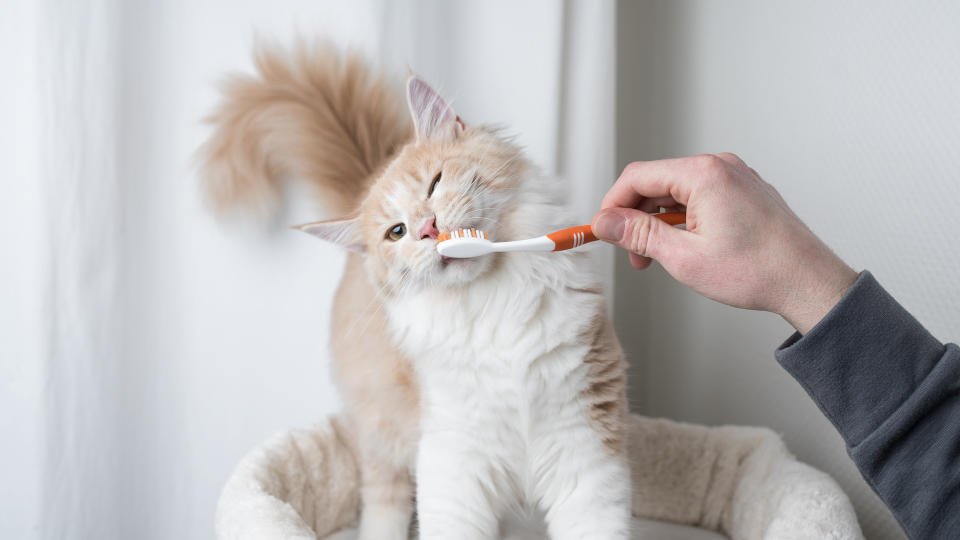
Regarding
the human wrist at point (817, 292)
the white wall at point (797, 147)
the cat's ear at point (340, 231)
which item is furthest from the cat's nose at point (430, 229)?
the white wall at point (797, 147)

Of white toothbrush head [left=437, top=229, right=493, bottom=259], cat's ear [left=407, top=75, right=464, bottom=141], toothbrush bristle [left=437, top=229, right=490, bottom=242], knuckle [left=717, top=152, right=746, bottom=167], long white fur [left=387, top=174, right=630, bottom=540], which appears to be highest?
cat's ear [left=407, top=75, right=464, bottom=141]

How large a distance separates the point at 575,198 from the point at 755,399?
27.3 inches

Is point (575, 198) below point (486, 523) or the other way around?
the other way around

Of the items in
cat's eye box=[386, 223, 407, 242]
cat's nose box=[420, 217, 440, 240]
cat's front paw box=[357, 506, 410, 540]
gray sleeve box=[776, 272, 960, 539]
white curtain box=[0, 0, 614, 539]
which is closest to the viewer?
gray sleeve box=[776, 272, 960, 539]

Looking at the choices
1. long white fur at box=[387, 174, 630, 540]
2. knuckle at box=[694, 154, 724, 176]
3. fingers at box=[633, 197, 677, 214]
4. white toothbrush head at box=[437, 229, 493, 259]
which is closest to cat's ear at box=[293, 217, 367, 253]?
long white fur at box=[387, 174, 630, 540]

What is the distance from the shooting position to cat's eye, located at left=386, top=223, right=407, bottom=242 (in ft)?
3.62

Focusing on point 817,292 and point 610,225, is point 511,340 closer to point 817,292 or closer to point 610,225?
point 610,225

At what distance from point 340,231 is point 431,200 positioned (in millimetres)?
225

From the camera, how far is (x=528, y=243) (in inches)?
37.5

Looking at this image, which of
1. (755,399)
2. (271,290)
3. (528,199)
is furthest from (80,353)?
(755,399)

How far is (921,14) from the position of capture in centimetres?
124

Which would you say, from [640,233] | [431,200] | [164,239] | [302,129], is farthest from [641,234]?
[164,239]

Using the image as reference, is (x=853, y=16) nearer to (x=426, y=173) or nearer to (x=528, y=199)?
(x=528, y=199)

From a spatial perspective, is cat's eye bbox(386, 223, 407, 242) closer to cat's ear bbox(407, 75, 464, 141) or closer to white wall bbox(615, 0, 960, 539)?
cat's ear bbox(407, 75, 464, 141)
